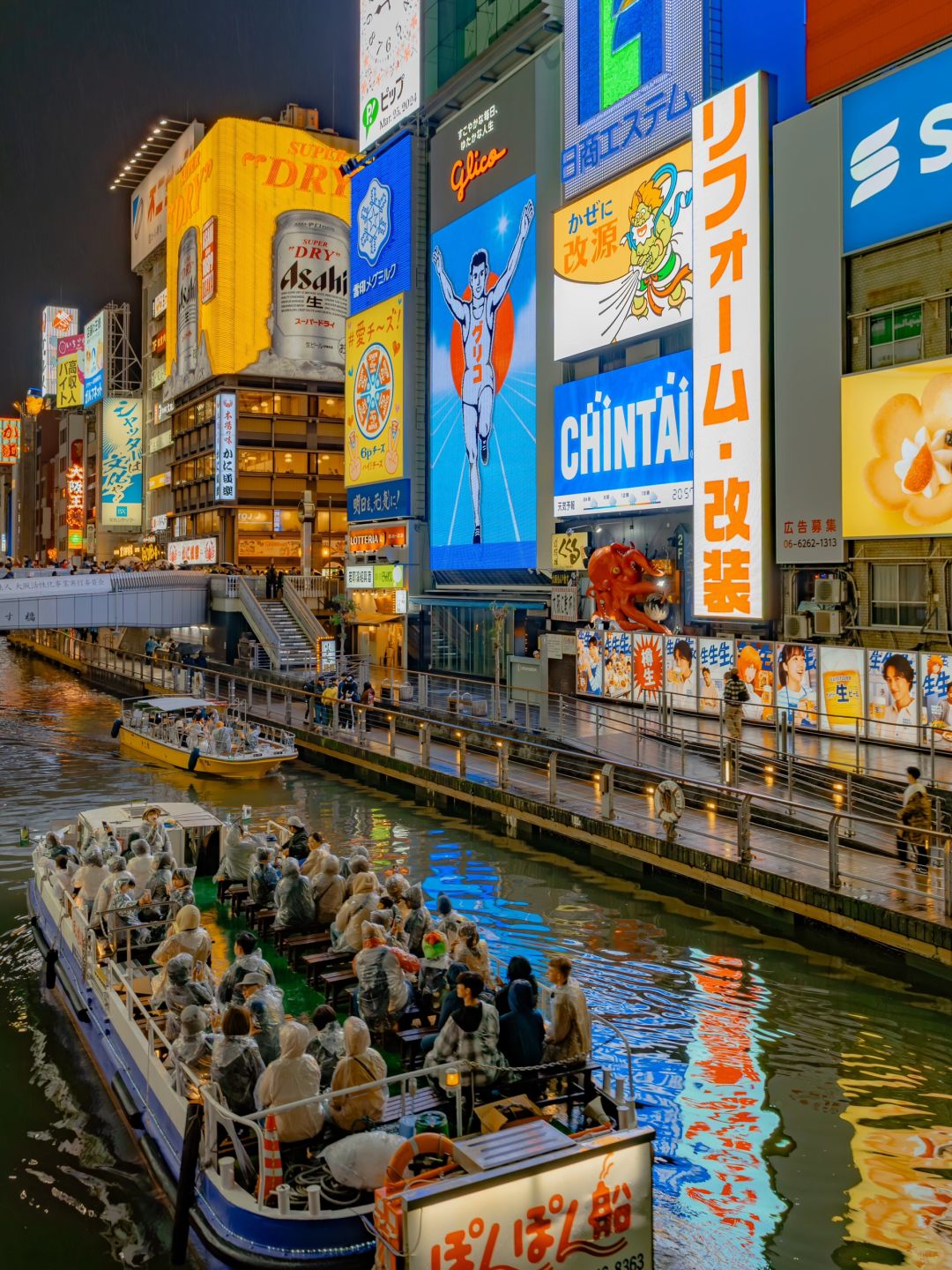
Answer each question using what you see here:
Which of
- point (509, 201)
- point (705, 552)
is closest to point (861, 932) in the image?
point (705, 552)

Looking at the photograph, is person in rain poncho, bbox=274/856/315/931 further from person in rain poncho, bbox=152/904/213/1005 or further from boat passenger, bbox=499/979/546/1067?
boat passenger, bbox=499/979/546/1067

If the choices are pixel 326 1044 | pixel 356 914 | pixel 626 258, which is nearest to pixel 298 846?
pixel 356 914

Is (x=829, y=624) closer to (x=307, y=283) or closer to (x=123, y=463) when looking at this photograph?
(x=307, y=283)

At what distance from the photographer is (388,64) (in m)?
54.4

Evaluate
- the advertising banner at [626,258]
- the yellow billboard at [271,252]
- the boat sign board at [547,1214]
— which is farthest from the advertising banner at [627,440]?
the yellow billboard at [271,252]

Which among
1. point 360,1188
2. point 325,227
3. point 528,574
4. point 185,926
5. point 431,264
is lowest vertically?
point 360,1188

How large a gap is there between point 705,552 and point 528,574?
13263 millimetres

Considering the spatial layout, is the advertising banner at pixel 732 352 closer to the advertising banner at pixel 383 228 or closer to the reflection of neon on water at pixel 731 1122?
the reflection of neon on water at pixel 731 1122

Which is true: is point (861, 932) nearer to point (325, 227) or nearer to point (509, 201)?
point (509, 201)

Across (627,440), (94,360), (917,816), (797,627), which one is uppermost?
(94,360)

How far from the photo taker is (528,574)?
4288 centimetres

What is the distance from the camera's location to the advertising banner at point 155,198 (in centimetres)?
9281

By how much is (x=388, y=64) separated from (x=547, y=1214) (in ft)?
188

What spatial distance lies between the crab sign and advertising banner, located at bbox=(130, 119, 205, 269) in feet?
243
